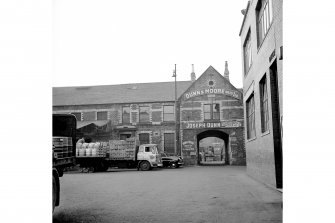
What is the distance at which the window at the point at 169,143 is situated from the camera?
2769cm

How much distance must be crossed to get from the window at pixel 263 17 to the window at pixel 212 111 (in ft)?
52.5

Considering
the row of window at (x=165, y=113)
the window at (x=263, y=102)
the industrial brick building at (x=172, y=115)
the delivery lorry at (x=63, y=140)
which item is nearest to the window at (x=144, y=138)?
the industrial brick building at (x=172, y=115)

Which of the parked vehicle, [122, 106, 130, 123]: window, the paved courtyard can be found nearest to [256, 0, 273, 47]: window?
the paved courtyard

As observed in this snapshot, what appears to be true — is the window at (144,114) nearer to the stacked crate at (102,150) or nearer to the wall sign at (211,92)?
the wall sign at (211,92)

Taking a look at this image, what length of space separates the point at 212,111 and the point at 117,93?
9.47 m

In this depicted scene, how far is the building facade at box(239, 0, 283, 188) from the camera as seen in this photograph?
780cm

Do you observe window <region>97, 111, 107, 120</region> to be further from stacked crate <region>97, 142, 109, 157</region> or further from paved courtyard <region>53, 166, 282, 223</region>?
paved courtyard <region>53, 166, 282, 223</region>

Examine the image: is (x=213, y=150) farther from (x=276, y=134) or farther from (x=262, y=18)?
(x=276, y=134)

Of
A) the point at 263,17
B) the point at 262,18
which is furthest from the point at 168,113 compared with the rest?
the point at 263,17

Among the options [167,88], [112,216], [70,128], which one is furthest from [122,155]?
[112,216]

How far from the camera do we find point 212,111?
89.3 ft

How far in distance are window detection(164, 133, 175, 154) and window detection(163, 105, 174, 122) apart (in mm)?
1411
